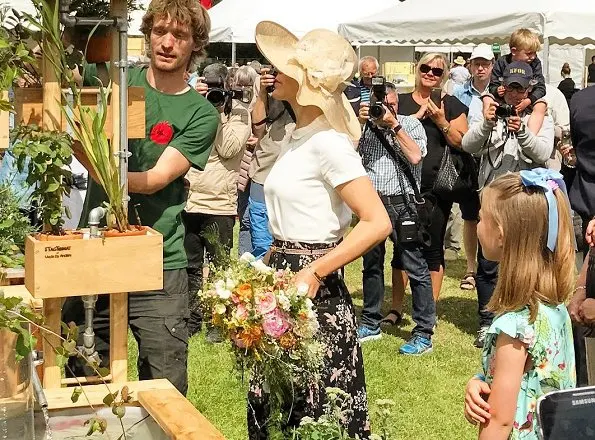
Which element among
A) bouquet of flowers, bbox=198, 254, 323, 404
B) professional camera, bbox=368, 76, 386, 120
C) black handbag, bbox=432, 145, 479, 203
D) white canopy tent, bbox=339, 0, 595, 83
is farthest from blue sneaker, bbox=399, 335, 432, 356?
bouquet of flowers, bbox=198, 254, 323, 404

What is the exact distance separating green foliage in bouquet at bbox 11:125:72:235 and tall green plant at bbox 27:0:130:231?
0.18 feet

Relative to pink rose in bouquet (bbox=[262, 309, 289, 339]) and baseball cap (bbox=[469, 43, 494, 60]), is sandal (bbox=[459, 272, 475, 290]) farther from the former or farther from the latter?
pink rose in bouquet (bbox=[262, 309, 289, 339])

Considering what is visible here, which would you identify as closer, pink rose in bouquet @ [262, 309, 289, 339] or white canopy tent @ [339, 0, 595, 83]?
pink rose in bouquet @ [262, 309, 289, 339]

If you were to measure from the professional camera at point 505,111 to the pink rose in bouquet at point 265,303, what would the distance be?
3.50 meters

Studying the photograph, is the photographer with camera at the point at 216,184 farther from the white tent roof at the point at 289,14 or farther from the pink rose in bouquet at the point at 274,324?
the white tent roof at the point at 289,14

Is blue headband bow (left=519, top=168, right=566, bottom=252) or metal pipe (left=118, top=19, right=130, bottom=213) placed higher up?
metal pipe (left=118, top=19, right=130, bottom=213)

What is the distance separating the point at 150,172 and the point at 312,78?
2.07 feet

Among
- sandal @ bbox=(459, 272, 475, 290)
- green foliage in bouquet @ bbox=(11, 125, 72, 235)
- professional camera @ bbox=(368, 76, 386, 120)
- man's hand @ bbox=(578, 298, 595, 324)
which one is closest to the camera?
green foliage in bouquet @ bbox=(11, 125, 72, 235)

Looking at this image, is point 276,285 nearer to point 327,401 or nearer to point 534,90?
point 327,401

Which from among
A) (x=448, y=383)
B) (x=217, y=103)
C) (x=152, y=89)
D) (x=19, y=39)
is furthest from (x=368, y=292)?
(x=19, y=39)

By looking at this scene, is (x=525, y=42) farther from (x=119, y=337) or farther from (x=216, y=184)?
(x=119, y=337)

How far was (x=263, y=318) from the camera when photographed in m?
2.51

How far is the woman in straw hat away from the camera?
9.59 feet

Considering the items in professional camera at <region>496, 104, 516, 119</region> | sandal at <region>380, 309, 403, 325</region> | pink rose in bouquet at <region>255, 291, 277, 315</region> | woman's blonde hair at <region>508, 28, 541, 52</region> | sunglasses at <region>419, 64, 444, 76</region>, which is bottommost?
sandal at <region>380, 309, 403, 325</region>
